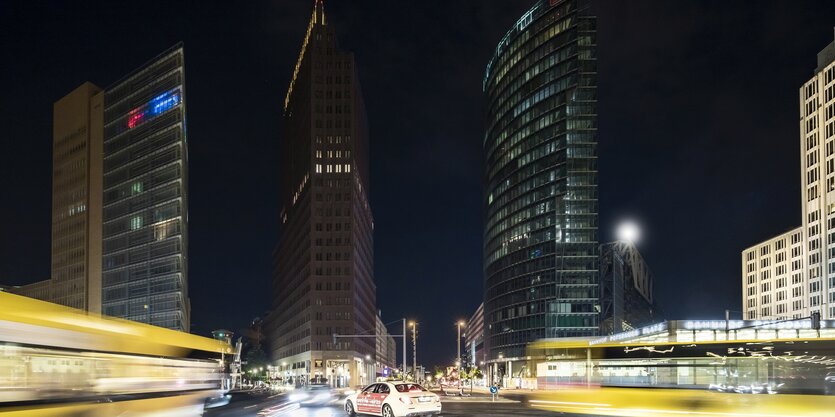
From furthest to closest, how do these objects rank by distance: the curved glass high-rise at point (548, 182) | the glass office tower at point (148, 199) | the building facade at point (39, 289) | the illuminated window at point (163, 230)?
1. the building facade at point (39, 289)
2. the illuminated window at point (163, 230)
3. the glass office tower at point (148, 199)
4. the curved glass high-rise at point (548, 182)

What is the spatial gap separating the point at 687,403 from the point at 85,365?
1661 centimetres

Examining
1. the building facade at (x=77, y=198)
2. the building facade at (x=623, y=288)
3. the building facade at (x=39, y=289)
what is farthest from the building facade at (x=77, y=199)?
the building facade at (x=623, y=288)

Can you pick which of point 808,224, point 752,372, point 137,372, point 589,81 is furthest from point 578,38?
point 137,372

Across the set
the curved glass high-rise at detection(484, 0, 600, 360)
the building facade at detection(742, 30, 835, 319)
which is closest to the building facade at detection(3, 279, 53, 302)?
the curved glass high-rise at detection(484, 0, 600, 360)

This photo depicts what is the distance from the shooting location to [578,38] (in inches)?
4715

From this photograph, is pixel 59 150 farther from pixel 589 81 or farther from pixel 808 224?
pixel 808 224

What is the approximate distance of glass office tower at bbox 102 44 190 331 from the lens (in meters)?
138

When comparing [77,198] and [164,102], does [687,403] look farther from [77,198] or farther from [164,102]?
[77,198]

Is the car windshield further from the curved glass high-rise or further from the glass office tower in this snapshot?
the glass office tower

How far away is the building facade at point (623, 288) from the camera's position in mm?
110562

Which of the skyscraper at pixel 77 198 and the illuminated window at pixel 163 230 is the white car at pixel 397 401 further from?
the skyscraper at pixel 77 198

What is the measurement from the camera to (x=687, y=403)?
74.3 feet

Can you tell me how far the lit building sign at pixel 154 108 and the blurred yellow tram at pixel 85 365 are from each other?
130 m

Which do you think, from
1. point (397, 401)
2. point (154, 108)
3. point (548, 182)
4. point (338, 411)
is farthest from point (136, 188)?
point (397, 401)
